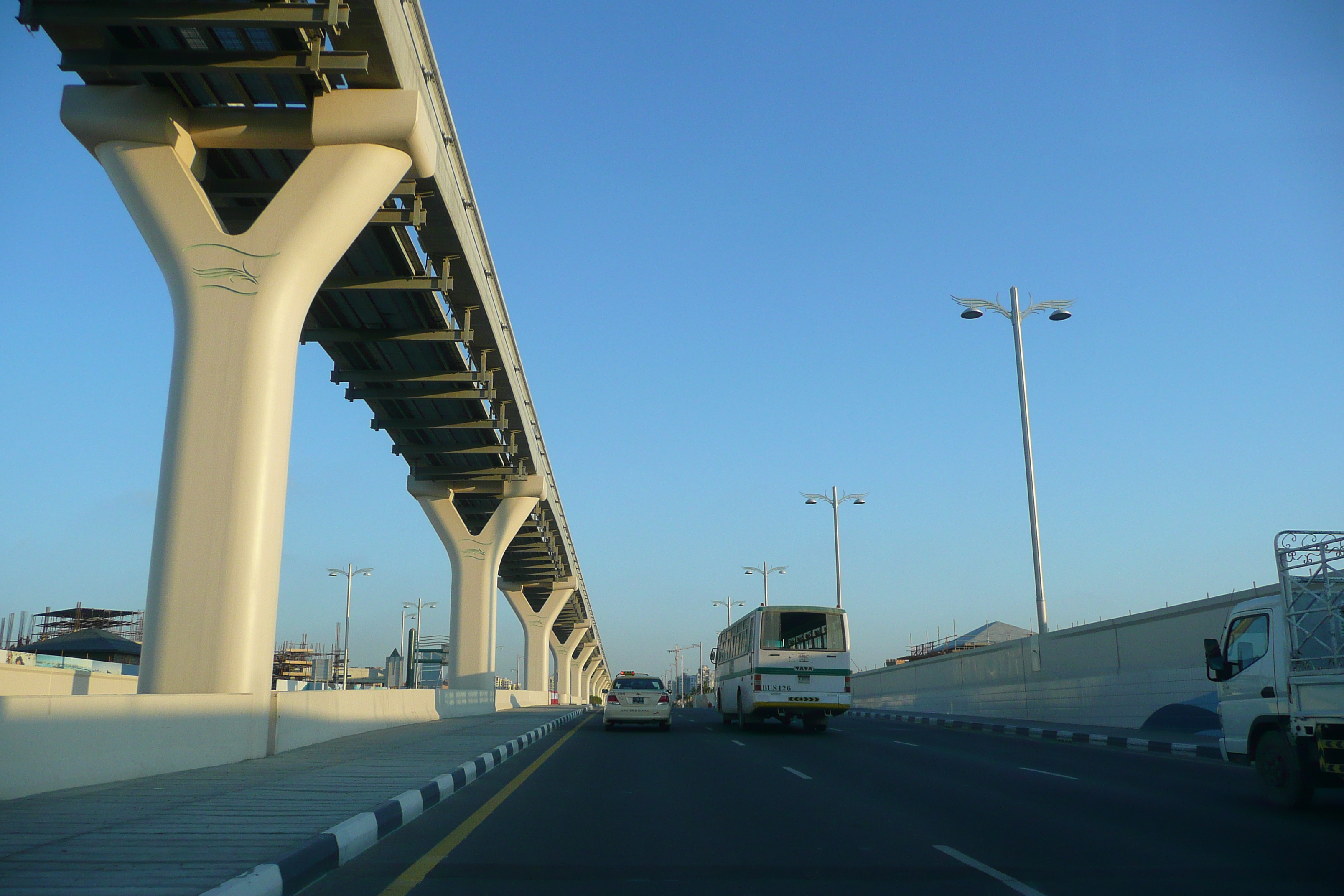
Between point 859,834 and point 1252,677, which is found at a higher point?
point 1252,677

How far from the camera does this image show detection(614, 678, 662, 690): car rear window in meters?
26.1

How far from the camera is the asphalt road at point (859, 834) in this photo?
6.16 meters

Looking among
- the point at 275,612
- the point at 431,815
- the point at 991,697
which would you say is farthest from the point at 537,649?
the point at 431,815

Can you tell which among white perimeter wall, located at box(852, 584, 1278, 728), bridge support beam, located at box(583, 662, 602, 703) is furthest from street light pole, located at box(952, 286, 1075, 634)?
bridge support beam, located at box(583, 662, 602, 703)

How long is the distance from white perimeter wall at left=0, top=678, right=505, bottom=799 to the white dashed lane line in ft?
33.4

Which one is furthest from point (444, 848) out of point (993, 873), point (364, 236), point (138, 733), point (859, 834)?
point (364, 236)

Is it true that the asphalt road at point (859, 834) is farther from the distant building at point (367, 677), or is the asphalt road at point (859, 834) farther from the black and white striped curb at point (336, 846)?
the distant building at point (367, 677)

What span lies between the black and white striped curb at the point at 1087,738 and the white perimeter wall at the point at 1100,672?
1429mm

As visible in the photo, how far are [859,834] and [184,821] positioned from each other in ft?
16.8

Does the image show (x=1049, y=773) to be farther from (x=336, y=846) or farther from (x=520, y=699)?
(x=520, y=699)

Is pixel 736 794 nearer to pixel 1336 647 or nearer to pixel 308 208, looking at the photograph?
pixel 1336 647

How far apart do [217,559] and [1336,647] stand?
492 inches

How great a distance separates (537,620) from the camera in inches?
2795

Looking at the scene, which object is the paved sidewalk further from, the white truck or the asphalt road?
the white truck
